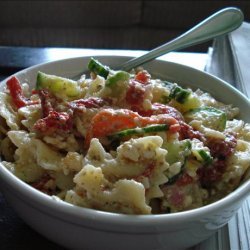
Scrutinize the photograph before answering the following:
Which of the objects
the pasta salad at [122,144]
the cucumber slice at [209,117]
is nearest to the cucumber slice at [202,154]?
the pasta salad at [122,144]

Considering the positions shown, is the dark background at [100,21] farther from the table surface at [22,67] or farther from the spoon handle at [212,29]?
the spoon handle at [212,29]

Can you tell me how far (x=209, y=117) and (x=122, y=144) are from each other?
23 cm

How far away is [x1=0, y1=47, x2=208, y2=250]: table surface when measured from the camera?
0.71 m

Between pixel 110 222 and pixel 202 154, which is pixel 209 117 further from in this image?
pixel 110 222

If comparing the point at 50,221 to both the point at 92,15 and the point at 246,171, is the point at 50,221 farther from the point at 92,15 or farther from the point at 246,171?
the point at 92,15

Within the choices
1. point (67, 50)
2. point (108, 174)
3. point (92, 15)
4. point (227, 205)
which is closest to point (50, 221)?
point (108, 174)

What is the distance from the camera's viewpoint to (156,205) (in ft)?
2.28

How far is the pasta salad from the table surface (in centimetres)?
9

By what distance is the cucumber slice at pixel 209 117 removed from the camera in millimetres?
826

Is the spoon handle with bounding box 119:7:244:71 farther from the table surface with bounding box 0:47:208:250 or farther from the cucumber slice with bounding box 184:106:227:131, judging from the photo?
the cucumber slice with bounding box 184:106:227:131

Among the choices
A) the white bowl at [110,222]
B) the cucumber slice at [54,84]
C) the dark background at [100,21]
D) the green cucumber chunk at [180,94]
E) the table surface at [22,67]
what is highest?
the cucumber slice at [54,84]

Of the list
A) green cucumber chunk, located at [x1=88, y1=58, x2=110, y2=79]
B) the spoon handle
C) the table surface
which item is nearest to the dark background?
the table surface

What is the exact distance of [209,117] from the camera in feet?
2.73

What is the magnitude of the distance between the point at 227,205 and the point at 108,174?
18 centimetres
